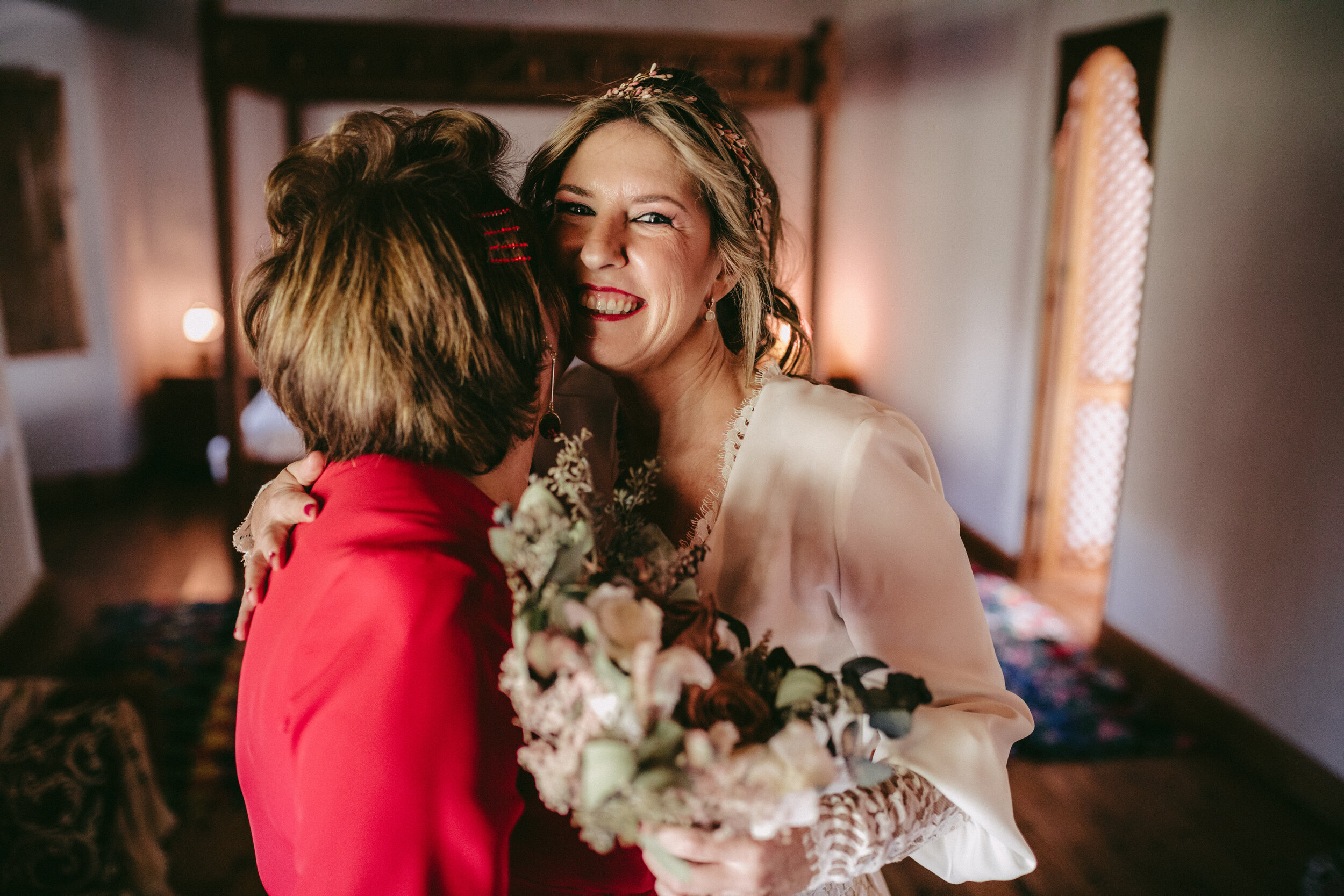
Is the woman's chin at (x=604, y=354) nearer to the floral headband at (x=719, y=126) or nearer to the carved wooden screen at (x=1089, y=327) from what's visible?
the floral headband at (x=719, y=126)

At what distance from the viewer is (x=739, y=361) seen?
162cm

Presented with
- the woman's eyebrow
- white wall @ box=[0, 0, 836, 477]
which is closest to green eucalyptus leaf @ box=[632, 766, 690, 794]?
the woman's eyebrow

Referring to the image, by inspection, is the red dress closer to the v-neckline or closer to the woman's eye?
the v-neckline

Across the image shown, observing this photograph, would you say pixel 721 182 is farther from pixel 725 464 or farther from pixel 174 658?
pixel 174 658

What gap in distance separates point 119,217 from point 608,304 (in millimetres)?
7093

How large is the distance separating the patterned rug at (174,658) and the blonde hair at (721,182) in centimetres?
264

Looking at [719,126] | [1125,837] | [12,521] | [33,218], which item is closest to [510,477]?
[719,126]

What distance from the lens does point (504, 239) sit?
1.04m

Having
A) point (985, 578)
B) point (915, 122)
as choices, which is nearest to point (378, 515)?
point (985, 578)

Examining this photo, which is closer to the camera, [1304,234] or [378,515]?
[378,515]

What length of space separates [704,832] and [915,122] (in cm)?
608

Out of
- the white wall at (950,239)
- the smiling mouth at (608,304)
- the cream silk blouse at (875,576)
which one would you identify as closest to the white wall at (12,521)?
the smiling mouth at (608,304)

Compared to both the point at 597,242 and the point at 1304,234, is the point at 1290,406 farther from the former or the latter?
the point at 597,242

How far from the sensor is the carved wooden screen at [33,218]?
6.13 m
